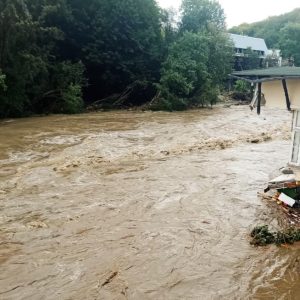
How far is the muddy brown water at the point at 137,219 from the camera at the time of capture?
5.36 metres

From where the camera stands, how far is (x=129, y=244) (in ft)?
21.7

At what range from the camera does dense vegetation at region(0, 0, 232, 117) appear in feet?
68.9

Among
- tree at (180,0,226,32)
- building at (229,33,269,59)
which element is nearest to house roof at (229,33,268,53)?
building at (229,33,269,59)

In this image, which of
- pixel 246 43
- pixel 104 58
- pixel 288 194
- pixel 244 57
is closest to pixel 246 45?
pixel 246 43

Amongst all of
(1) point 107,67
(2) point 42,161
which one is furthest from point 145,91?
(2) point 42,161

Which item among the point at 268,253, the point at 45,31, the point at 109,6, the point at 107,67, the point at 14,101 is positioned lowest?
the point at 268,253

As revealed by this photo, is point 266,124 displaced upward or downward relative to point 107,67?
downward

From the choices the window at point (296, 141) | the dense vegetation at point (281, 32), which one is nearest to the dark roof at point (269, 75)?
the window at point (296, 141)

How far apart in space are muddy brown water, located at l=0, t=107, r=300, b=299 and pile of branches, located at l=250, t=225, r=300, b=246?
0.19m

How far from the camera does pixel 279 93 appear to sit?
7.30 meters

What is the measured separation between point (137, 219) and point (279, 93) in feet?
12.0

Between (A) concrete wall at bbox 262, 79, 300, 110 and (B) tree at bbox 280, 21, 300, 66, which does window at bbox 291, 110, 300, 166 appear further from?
(B) tree at bbox 280, 21, 300, 66

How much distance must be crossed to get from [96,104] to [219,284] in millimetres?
24503

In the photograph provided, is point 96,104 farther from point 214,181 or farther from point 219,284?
point 219,284
